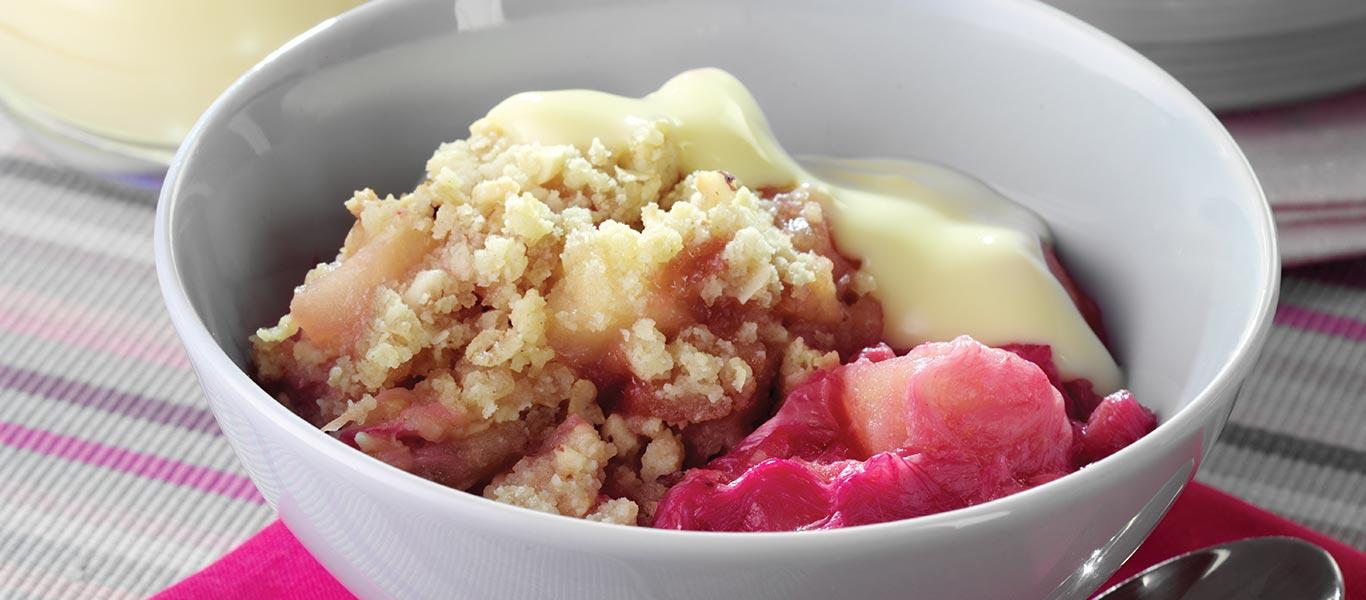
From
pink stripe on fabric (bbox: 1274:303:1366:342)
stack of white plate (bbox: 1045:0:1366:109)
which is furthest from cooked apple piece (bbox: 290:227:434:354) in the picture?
pink stripe on fabric (bbox: 1274:303:1366:342)

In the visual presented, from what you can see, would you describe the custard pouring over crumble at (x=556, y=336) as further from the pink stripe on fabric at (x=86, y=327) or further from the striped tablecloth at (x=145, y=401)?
the pink stripe on fabric at (x=86, y=327)

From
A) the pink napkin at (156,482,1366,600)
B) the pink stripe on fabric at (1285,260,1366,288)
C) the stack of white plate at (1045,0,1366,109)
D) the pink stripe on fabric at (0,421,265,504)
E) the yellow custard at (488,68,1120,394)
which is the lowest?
the pink stripe on fabric at (0,421,265,504)

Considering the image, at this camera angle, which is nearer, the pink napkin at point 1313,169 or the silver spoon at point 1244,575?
the silver spoon at point 1244,575

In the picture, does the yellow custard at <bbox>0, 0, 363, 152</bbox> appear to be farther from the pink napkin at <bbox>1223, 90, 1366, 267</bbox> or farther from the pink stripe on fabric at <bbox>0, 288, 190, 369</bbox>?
the pink napkin at <bbox>1223, 90, 1366, 267</bbox>

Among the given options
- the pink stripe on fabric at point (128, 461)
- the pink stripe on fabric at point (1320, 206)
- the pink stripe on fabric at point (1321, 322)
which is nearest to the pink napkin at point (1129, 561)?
the pink stripe on fabric at point (128, 461)

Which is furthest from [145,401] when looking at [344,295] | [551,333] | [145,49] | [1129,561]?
[1129,561]

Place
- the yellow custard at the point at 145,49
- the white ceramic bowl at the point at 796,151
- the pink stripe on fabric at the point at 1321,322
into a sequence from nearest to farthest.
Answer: the white ceramic bowl at the point at 796,151 → the yellow custard at the point at 145,49 → the pink stripe on fabric at the point at 1321,322
